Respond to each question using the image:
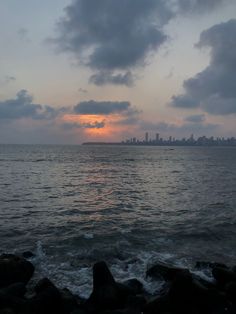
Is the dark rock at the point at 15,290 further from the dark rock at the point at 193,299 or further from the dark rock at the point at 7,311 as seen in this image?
the dark rock at the point at 193,299

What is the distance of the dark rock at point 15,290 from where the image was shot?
1314 centimetres

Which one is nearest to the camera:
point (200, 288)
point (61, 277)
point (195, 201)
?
point (200, 288)

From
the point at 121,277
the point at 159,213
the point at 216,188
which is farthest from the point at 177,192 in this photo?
the point at 121,277

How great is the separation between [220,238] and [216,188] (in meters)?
27.7

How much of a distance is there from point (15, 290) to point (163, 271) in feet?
21.4

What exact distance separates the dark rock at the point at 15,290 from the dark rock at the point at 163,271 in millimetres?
5816

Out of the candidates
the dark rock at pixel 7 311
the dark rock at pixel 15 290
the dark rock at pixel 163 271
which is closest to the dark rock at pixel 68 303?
the dark rock at pixel 15 290

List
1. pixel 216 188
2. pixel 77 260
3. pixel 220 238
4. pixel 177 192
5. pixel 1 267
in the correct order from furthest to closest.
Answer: pixel 216 188 < pixel 177 192 < pixel 220 238 < pixel 77 260 < pixel 1 267

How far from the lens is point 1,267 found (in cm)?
1480

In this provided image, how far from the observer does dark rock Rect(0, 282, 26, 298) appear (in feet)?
43.1

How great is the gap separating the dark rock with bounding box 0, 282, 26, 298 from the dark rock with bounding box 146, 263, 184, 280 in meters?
5.82

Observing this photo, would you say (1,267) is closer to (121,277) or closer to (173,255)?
(121,277)

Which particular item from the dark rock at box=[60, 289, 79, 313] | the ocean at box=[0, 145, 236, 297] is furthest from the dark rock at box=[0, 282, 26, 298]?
the ocean at box=[0, 145, 236, 297]

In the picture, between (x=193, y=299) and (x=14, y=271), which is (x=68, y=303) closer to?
(x=14, y=271)
